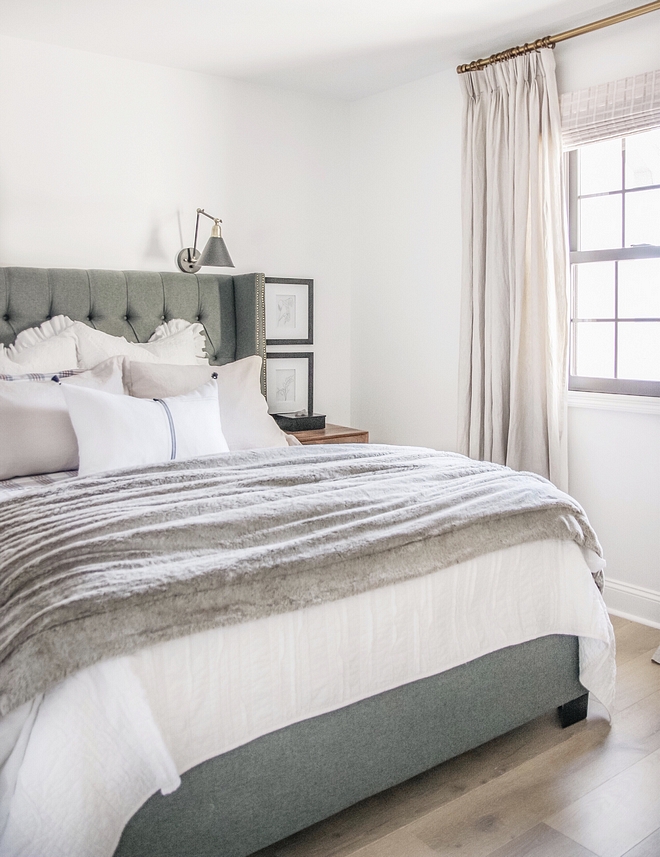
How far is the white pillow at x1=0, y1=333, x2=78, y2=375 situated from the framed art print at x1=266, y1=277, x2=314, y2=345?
1.15 metres

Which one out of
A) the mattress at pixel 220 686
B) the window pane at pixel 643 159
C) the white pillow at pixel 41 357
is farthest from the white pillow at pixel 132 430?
the window pane at pixel 643 159

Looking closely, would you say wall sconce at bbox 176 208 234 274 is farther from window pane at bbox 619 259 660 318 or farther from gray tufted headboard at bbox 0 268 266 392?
window pane at bbox 619 259 660 318

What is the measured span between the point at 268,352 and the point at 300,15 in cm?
161

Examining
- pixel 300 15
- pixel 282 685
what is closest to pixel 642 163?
pixel 300 15

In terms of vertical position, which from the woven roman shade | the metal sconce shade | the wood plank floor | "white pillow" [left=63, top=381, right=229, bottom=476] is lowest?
the wood plank floor

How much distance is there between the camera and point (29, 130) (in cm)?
332

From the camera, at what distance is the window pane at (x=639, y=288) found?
3.16m

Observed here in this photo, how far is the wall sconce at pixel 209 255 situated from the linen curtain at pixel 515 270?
1145 millimetres

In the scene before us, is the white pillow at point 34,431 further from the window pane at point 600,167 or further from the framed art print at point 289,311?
the window pane at point 600,167

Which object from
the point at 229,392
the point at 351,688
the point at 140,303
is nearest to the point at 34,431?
the point at 229,392

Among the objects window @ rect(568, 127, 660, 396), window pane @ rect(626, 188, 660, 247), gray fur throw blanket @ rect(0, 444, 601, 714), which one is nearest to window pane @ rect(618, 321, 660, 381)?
window @ rect(568, 127, 660, 396)

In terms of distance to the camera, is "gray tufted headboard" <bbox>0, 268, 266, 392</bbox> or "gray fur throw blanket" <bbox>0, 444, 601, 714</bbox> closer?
"gray fur throw blanket" <bbox>0, 444, 601, 714</bbox>

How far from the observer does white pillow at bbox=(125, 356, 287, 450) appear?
298cm

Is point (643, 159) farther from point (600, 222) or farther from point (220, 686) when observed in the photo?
point (220, 686)
